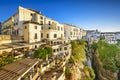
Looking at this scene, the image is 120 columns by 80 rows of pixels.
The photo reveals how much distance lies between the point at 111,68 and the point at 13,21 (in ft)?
87.5

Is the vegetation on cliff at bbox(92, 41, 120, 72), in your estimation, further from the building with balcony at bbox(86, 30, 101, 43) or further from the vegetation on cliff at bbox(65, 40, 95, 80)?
the building with balcony at bbox(86, 30, 101, 43)

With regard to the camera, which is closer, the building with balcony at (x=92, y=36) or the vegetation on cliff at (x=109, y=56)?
the vegetation on cliff at (x=109, y=56)

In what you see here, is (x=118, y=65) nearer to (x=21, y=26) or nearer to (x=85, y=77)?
(x=85, y=77)

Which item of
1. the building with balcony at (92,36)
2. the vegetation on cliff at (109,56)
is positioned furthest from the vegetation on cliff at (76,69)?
the building with balcony at (92,36)

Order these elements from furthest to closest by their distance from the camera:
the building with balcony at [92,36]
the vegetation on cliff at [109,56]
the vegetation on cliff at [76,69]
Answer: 1. the building with balcony at [92,36]
2. the vegetation on cliff at [109,56]
3. the vegetation on cliff at [76,69]

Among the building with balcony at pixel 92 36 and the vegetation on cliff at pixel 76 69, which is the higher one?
the building with balcony at pixel 92 36

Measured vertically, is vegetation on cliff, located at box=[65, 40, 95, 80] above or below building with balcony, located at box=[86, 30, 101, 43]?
below

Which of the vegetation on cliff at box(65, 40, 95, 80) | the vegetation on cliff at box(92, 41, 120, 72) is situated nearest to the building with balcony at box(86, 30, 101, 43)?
the vegetation on cliff at box(92, 41, 120, 72)

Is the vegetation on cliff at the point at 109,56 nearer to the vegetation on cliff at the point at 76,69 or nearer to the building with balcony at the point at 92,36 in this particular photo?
the vegetation on cliff at the point at 76,69

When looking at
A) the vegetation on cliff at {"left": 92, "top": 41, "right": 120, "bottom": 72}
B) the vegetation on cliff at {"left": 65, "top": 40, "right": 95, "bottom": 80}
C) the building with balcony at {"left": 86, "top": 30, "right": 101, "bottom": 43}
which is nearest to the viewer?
the vegetation on cliff at {"left": 65, "top": 40, "right": 95, "bottom": 80}

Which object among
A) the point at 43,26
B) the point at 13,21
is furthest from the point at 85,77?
the point at 13,21

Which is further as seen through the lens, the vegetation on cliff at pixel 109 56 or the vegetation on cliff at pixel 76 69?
the vegetation on cliff at pixel 109 56

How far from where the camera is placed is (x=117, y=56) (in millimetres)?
33281

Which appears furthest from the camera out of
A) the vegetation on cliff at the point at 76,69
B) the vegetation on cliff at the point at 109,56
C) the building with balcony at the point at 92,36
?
the building with balcony at the point at 92,36
